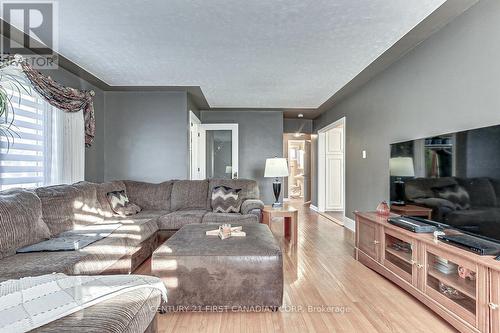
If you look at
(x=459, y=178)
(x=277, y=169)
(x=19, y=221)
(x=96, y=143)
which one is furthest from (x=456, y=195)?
(x=96, y=143)

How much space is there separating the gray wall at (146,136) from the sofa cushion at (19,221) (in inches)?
99.1

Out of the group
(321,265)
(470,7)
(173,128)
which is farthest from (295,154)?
(470,7)

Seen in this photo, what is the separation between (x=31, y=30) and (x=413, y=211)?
4044 mm

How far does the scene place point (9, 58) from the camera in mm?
2639

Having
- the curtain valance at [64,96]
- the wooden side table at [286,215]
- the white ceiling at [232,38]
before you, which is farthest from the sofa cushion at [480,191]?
the curtain valance at [64,96]

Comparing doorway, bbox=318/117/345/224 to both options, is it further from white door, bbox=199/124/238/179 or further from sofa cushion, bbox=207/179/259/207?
sofa cushion, bbox=207/179/259/207

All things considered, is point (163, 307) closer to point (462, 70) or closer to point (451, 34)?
point (462, 70)

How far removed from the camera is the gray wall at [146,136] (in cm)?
506

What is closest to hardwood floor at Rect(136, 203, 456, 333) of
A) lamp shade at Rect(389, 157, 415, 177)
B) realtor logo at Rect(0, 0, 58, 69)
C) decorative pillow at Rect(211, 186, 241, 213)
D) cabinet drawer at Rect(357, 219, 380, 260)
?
cabinet drawer at Rect(357, 219, 380, 260)

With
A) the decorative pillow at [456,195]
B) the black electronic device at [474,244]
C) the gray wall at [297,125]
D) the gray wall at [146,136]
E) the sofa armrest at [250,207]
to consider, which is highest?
the gray wall at [297,125]

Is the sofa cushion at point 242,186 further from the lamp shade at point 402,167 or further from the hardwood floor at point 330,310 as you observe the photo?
the lamp shade at point 402,167

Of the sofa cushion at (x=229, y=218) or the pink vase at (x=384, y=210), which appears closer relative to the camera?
the pink vase at (x=384, y=210)

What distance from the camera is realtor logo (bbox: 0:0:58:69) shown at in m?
2.38

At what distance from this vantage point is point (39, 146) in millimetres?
3293
